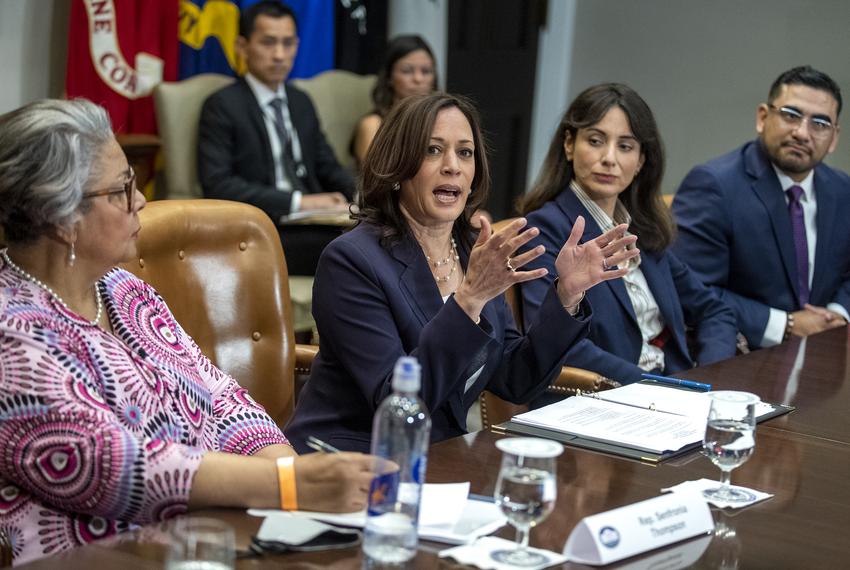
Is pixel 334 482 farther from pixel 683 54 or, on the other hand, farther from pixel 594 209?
pixel 683 54

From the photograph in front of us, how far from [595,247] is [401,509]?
1.05m

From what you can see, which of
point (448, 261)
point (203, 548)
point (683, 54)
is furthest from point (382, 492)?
point (683, 54)

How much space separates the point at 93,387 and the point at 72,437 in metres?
0.12

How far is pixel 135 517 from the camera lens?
1.69 m

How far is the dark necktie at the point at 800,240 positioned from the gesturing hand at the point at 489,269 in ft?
6.50


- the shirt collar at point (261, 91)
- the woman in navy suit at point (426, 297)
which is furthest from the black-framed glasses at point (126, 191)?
the shirt collar at point (261, 91)

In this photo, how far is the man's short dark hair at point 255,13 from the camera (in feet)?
17.0

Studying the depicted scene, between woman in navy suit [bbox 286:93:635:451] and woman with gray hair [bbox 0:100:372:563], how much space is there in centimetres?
29

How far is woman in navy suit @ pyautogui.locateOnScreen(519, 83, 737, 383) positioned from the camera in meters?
3.05

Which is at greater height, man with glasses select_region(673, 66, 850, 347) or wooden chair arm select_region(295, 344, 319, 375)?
man with glasses select_region(673, 66, 850, 347)

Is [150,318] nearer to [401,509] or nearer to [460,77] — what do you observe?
[401,509]

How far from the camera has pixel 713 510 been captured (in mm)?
1737

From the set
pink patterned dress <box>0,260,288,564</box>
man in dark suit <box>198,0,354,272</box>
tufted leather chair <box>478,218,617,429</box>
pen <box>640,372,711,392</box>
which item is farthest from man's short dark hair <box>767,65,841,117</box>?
pink patterned dress <box>0,260,288,564</box>

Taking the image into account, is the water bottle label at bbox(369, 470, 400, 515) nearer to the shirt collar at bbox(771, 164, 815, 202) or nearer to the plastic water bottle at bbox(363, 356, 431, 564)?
the plastic water bottle at bbox(363, 356, 431, 564)
